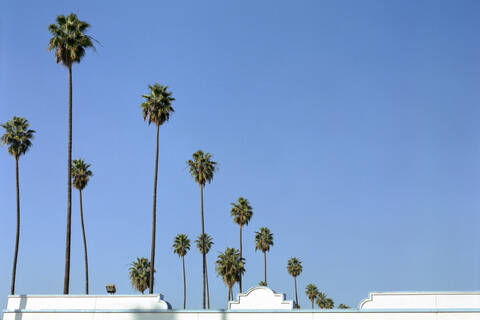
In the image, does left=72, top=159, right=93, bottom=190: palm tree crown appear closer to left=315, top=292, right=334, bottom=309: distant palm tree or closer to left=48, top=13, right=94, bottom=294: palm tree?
left=48, top=13, right=94, bottom=294: palm tree

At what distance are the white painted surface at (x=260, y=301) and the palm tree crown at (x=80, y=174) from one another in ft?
140

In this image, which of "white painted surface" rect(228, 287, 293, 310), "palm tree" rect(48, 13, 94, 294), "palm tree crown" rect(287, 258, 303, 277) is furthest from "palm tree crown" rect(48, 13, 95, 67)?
"palm tree crown" rect(287, 258, 303, 277)

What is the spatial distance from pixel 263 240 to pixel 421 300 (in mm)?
71019

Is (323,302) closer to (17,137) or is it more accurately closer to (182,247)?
(182,247)

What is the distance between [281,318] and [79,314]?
421 inches

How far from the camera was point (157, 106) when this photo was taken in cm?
4806

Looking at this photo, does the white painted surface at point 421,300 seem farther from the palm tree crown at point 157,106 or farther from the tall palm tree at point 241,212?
the tall palm tree at point 241,212

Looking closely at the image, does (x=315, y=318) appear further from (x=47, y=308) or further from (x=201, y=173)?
(x=201, y=173)

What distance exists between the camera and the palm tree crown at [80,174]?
215ft

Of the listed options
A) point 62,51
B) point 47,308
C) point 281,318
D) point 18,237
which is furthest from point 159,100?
point 281,318

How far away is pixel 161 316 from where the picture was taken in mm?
27359

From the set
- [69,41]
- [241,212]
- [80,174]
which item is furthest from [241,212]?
[69,41]

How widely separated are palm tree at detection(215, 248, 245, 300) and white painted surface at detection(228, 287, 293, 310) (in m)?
56.2

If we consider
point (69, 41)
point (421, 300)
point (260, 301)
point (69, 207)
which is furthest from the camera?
point (69, 41)
